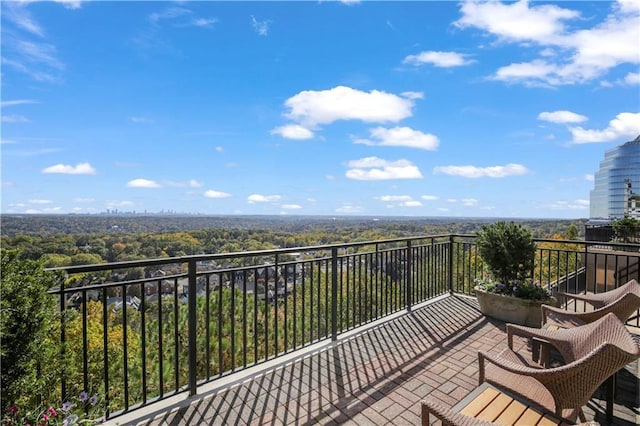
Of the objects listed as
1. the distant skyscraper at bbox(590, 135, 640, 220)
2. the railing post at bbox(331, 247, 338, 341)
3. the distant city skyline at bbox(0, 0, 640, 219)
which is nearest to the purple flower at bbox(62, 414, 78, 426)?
the distant city skyline at bbox(0, 0, 640, 219)

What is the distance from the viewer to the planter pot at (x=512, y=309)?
13.8ft

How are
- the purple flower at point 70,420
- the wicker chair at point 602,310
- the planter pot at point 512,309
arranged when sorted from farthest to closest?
the planter pot at point 512,309
the wicker chair at point 602,310
the purple flower at point 70,420

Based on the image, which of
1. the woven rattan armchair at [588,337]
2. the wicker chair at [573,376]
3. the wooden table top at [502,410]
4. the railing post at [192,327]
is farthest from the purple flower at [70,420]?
the woven rattan armchair at [588,337]

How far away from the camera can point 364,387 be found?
271 centimetres

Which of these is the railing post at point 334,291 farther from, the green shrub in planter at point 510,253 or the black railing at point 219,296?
the green shrub in planter at point 510,253

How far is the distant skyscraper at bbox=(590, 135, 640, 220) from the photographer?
36844 millimetres

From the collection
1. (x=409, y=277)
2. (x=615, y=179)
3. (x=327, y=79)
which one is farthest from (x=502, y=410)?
(x=615, y=179)

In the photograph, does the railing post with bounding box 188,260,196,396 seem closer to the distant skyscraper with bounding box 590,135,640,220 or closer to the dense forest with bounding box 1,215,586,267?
the dense forest with bounding box 1,215,586,267

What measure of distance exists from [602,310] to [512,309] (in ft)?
5.54

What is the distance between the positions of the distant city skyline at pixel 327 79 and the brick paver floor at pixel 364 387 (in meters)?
2.19

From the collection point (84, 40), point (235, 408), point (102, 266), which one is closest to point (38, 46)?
point (84, 40)

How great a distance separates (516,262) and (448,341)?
5.80ft

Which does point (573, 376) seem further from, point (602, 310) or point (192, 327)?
point (192, 327)

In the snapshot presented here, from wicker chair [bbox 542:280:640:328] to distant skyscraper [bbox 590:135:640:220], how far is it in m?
41.8
